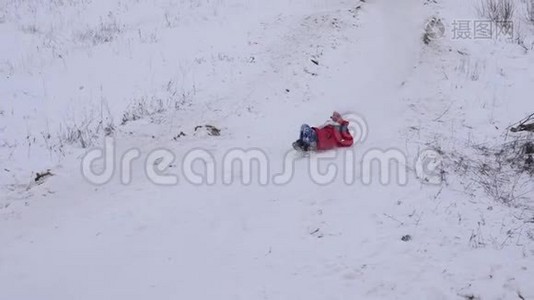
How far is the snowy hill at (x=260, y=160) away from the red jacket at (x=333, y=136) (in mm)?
156

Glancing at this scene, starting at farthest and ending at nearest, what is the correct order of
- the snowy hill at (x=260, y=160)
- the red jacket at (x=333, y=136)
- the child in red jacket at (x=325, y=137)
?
the red jacket at (x=333, y=136) < the child in red jacket at (x=325, y=137) < the snowy hill at (x=260, y=160)

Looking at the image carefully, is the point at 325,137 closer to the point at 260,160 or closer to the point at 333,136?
the point at 333,136

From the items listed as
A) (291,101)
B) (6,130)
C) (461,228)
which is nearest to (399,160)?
(461,228)

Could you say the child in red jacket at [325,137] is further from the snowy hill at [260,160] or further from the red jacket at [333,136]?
the snowy hill at [260,160]

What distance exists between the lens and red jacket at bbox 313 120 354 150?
24.7 feet

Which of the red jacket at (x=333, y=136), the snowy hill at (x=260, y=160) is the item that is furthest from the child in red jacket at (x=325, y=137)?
the snowy hill at (x=260, y=160)

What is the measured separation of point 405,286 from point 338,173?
252 cm

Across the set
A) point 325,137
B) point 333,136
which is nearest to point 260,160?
point 325,137

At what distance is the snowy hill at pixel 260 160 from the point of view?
5012mm

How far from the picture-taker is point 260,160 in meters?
7.54

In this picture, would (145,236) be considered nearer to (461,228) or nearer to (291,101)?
(461,228)

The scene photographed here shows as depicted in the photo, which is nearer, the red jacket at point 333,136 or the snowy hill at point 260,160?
the snowy hill at point 260,160

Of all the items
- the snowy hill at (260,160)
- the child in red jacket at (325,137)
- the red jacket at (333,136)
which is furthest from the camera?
the red jacket at (333,136)

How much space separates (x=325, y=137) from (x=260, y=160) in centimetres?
104
